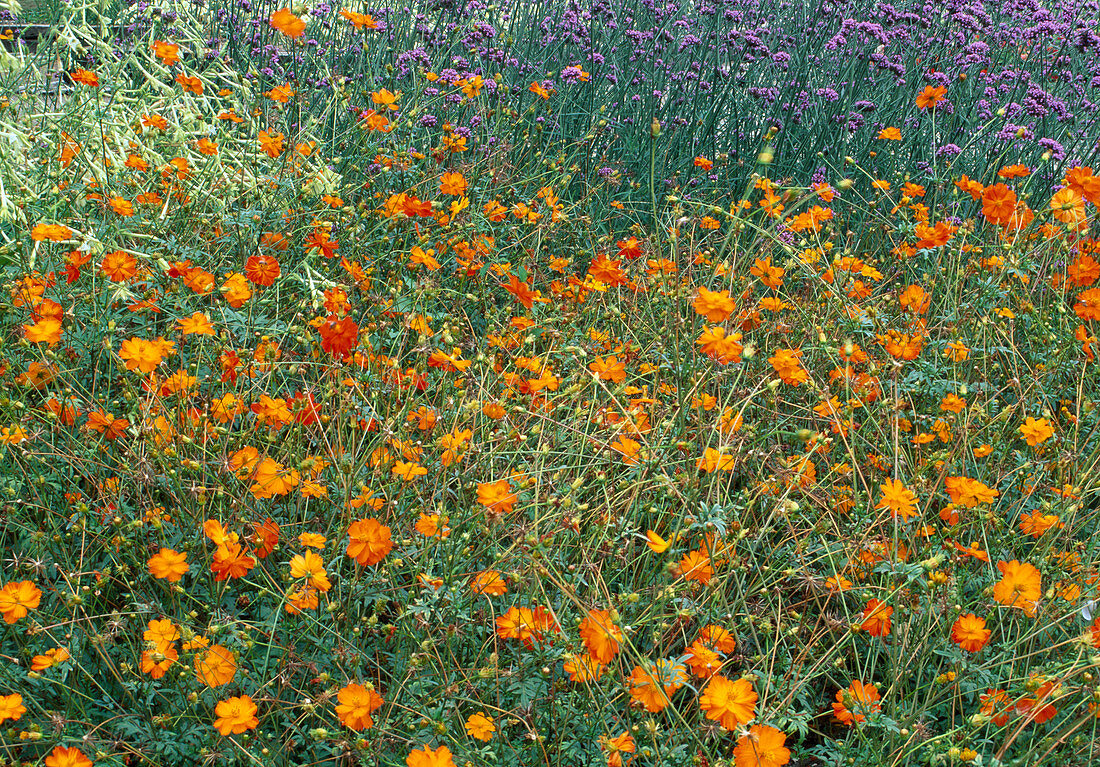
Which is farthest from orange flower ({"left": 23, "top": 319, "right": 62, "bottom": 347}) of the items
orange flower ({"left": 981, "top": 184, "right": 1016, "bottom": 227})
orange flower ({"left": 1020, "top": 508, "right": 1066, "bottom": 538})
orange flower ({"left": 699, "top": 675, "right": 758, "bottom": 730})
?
orange flower ({"left": 981, "top": 184, "right": 1016, "bottom": 227})

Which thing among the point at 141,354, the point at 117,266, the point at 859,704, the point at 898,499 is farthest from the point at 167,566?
the point at 898,499

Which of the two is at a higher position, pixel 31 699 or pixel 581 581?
pixel 581 581

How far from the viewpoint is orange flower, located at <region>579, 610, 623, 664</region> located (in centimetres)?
134

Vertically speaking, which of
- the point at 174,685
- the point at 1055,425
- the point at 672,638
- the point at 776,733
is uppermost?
the point at 1055,425

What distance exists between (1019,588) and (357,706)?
107cm

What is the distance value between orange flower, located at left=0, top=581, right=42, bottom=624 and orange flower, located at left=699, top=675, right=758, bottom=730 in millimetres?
1007

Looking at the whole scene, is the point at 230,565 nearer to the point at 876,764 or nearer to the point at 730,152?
the point at 876,764

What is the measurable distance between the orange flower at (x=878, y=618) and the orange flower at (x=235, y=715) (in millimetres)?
988

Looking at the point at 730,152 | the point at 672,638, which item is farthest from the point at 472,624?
the point at 730,152

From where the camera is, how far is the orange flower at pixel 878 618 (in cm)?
154

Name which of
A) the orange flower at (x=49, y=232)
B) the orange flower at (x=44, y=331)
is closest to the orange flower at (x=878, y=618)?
the orange flower at (x=44, y=331)

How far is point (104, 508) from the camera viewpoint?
65.7 inches

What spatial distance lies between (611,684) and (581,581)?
0.18 meters

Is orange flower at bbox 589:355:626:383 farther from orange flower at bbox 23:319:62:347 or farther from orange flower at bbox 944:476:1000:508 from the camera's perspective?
orange flower at bbox 23:319:62:347
